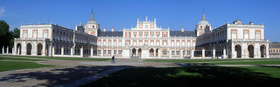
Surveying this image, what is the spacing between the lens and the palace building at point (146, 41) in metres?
47.0

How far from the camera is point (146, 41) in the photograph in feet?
245

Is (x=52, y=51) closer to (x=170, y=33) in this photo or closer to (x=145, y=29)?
(x=145, y=29)

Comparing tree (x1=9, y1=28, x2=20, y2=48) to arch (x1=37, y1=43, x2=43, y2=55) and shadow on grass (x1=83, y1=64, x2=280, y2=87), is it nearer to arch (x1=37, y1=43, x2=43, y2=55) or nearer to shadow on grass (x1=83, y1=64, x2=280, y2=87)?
arch (x1=37, y1=43, x2=43, y2=55)

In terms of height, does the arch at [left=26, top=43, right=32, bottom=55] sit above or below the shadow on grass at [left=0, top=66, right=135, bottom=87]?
above

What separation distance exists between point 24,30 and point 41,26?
204 inches

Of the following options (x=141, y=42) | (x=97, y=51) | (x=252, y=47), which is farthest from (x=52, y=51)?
(x=252, y=47)

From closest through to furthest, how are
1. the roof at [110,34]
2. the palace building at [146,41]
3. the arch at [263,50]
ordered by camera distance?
the palace building at [146,41]
the arch at [263,50]
the roof at [110,34]

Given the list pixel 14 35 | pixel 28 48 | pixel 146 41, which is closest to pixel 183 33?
pixel 146 41

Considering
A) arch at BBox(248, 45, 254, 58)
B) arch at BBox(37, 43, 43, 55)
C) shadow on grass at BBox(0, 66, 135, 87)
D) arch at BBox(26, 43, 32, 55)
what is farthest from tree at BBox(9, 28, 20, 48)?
arch at BBox(248, 45, 254, 58)

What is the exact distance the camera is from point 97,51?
75.9 metres

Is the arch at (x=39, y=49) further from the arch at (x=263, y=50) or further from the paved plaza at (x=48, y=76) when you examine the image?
the arch at (x=263, y=50)

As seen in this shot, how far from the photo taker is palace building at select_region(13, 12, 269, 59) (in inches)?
1850

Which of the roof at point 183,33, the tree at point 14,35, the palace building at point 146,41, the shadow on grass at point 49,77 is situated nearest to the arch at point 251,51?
the palace building at point 146,41

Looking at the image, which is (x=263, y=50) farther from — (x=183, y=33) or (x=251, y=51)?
(x=183, y=33)
